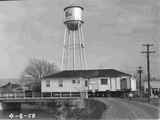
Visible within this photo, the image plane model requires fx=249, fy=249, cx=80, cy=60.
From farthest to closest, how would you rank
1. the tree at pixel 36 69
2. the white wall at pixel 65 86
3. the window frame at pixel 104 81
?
the window frame at pixel 104 81 → the white wall at pixel 65 86 → the tree at pixel 36 69

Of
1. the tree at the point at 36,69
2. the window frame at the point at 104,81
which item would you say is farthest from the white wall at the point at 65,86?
the window frame at the point at 104,81

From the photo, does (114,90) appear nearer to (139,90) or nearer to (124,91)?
(124,91)

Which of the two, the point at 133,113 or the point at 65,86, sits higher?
the point at 65,86

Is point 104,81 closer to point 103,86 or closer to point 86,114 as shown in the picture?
point 103,86

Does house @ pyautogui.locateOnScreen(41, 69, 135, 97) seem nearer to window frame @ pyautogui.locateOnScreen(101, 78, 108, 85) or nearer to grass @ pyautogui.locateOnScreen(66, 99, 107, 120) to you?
window frame @ pyautogui.locateOnScreen(101, 78, 108, 85)

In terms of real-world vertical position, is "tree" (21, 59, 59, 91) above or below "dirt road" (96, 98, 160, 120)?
above

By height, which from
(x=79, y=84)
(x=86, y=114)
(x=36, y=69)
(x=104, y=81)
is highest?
(x=36, y=69)

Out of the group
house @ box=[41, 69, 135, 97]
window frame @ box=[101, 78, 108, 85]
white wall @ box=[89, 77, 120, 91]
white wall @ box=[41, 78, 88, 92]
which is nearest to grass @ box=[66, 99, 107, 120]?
house @ box=[41, 69, 135, 97]

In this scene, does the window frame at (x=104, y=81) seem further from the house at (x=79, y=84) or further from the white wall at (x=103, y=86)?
the white wall at (x=103, y=86)

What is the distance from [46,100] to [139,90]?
388cm

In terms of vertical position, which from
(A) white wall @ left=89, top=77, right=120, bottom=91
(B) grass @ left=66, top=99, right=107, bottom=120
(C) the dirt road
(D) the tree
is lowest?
(B) grass @ left=66, top=99, right=107, bottom=120

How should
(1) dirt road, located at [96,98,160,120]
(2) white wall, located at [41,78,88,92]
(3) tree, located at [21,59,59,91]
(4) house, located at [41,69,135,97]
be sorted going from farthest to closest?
1. (2) white wall, located at [41,78,88,92]
2. (4) house, located at [41,69,135,97]
3. (3) tree, located at [21,59,59,91]
4. (1) dirt road, located at [96,98,160,120]

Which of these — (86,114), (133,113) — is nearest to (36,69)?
(86,114)

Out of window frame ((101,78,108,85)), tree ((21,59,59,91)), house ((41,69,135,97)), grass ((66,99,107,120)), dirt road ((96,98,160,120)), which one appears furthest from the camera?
window frame ((101,78,108,85))
